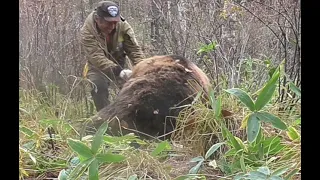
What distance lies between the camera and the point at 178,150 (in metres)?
2.12

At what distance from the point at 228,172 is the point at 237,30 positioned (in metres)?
2.74

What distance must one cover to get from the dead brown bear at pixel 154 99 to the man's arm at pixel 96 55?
18.4 inches

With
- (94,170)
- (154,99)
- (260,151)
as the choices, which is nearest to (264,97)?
(260,151)

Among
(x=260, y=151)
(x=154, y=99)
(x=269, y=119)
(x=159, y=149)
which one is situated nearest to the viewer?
(x=269, y=119)

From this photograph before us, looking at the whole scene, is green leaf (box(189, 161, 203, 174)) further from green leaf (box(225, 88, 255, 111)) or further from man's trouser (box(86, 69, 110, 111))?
man's trouser (box(86, 69, 110, 111))

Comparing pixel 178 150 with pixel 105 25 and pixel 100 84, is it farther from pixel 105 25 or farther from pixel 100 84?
pixel 105 25

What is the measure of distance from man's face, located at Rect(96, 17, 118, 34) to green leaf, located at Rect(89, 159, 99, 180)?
1944mm

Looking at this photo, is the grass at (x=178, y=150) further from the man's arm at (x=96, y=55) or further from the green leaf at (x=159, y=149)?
the man's arm at (x=96, y=55)

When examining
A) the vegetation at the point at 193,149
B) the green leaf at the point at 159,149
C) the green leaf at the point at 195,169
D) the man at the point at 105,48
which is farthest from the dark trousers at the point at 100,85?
the green leaf at the point at 195,169

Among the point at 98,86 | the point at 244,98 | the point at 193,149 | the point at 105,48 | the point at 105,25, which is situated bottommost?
the point at 193,149

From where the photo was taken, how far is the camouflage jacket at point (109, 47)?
3393mm

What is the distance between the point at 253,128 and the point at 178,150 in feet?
1.80

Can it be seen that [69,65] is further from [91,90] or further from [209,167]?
[209,167]

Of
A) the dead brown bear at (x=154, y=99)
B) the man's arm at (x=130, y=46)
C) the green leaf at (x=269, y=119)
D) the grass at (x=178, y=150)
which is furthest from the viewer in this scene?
the man's arm at (x=130, y=46)
